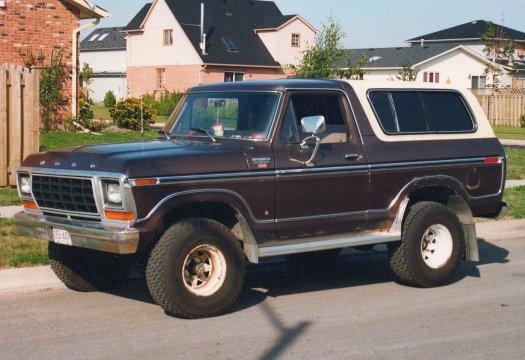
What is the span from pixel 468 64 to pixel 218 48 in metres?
19.6

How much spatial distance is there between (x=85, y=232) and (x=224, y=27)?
5177cm

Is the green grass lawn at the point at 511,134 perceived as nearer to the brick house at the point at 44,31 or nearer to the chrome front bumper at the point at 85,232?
the brick house at the point at 44,31

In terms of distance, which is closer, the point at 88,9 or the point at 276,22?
the point at 88,9

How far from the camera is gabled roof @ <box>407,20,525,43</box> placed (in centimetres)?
8381

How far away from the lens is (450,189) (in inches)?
385

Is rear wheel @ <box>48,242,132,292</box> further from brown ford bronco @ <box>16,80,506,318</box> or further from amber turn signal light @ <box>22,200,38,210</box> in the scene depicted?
amber turn signal light @ <box>22,200,38,210</box>

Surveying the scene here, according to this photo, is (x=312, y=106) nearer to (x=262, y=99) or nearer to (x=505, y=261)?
(x=262, y=99)

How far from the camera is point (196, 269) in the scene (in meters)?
7.94

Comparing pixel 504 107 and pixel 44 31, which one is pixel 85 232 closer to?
pixel 44 31

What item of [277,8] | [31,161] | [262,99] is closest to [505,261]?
[262,99]

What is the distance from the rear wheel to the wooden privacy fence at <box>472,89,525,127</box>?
1533 inches

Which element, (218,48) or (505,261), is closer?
(505,261)

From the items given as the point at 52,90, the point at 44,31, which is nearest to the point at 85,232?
the point at 52,90

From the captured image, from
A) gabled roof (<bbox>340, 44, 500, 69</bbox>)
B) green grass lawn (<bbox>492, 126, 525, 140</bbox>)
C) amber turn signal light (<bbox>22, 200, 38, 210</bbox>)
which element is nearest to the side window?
amber turn signal light (<bbox>22, 200, 38, 210</bbox>)
